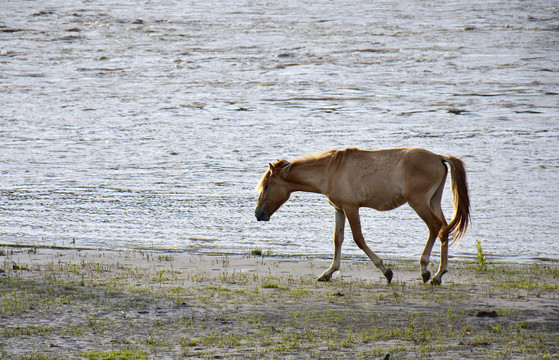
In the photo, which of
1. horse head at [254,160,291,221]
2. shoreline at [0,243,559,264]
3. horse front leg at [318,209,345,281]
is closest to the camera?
horse front leg at [318,209,345,281]

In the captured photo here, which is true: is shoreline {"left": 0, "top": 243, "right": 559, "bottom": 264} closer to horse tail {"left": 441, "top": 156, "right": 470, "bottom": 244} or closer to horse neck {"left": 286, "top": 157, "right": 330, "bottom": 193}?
horse tail {"left": 441, "top": 156, "right": 470, "bottom": 244}

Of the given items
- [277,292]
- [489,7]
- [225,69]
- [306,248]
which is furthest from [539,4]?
[277,292]

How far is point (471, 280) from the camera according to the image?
30.9 feet

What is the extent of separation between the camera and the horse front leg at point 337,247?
9.46 metres

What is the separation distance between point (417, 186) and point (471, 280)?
52.8 inches

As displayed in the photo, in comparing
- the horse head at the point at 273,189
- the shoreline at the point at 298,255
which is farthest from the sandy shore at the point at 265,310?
the horse head at the point at 273,189

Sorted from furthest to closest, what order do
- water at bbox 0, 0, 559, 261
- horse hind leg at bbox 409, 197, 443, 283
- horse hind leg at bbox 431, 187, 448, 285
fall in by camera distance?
water at bbox 0, 0, 559, 261
horse hind leg at bbox 409, 197, 443, 283
horse hind leg at bbox 431, 187, 448, 285

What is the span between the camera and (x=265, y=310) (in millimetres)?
7848

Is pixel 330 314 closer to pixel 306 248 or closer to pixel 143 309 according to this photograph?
pixel 143 309

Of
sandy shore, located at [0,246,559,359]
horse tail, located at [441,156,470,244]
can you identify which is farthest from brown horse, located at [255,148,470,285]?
sandy shore, located at [0,246,559,359]

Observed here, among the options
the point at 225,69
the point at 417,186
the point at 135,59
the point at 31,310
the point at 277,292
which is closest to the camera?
the point at 31,310

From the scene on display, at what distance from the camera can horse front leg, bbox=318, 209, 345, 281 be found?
31.0 ft

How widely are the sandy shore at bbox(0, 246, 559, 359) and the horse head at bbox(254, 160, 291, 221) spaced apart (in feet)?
2.68

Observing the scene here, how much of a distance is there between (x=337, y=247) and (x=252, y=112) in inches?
551
